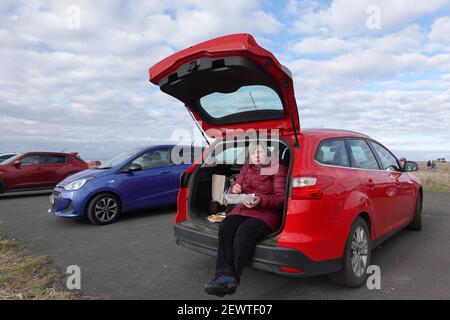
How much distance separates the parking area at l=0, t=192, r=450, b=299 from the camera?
11.3 feet

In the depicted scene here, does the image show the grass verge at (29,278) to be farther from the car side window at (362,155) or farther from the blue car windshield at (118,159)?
the car side window at (362,155)

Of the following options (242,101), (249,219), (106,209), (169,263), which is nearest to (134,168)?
(106,209)

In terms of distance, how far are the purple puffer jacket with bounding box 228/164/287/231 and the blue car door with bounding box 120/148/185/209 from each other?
373 centimetres

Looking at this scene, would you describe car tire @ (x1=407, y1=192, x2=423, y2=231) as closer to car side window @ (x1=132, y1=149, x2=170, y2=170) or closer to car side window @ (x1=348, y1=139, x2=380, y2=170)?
car side window @ (x1=348, y1=139, x2=380, y2=170)

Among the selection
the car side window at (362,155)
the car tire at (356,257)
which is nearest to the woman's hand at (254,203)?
the car tire at (356,257)

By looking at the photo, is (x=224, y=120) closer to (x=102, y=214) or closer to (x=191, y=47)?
(x=191, y=47)

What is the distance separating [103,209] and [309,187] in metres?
4.87

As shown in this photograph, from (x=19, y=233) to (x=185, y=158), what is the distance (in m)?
3.72

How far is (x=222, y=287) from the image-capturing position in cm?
300

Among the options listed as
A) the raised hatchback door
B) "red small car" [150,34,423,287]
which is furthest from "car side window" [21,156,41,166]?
the raised hatchback door

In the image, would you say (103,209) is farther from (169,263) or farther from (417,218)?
(417,218)

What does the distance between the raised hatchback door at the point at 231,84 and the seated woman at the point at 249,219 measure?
1.37 feet

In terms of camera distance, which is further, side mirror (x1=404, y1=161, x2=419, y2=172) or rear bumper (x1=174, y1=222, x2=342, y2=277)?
side mirror (x1=404, y1=161, x2=419, y2=172)
